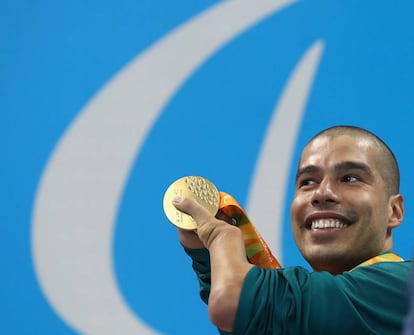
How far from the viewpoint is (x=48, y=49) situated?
7.77ft

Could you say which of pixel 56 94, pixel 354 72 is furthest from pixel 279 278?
pixel 56 94

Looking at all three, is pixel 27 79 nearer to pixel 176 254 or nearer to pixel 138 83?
pixel 138 83

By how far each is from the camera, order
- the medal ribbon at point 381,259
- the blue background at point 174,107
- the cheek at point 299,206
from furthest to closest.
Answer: the blue background at point 174,107 → the cheek at point 299,206 → the medal ribbon at point 381,259

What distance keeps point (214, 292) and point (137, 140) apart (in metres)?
1.03

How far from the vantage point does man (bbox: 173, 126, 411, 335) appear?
1.33m

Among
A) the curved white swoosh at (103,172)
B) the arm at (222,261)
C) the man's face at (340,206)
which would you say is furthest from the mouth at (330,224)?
the curved white swoosh at (103,172)

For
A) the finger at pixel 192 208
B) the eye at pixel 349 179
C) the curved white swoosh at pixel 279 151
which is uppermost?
the curved white swoosh at pixel 279 151

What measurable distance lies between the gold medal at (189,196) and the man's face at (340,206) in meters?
0.20

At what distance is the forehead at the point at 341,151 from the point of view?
1.63 metres

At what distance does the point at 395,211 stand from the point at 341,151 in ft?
0.59

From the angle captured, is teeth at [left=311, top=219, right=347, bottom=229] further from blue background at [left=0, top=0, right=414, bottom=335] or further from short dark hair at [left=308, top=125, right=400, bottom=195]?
blue background at [left=0, top=0, right=414, bottom=335]

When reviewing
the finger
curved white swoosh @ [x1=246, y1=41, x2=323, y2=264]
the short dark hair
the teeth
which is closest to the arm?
the finger

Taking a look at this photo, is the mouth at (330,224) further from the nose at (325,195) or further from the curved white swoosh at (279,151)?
the curved white swoosh at (279,151)

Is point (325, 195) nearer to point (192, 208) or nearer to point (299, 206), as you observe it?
point (299, 206)
